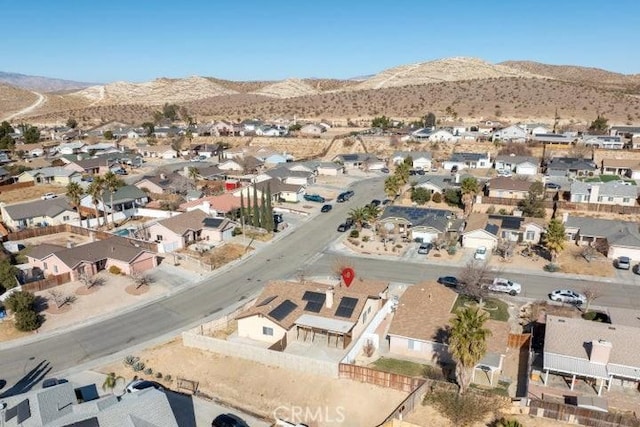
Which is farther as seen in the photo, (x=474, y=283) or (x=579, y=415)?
(x=474, y=283)

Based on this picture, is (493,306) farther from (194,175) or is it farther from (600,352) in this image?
(194,175)

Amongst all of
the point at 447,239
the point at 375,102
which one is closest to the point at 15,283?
the point at 447,239

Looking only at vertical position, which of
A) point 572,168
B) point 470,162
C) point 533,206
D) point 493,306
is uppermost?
point 572,168

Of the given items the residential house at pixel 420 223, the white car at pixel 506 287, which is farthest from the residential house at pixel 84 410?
the residential house at pixel 420 223

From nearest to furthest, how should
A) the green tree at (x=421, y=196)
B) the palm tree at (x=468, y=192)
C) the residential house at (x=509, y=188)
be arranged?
1. the palm tree at (x=468, y=192)
2. the residential house at (x=509, y=188)
3. the green tree at (x=421, y=196)

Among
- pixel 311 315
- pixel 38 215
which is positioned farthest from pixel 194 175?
pixel 311 315

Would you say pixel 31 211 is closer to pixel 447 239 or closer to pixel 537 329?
pixel 447 239

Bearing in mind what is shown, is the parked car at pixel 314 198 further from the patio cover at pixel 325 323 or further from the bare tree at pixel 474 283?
the patio cover at pixel 325 323
